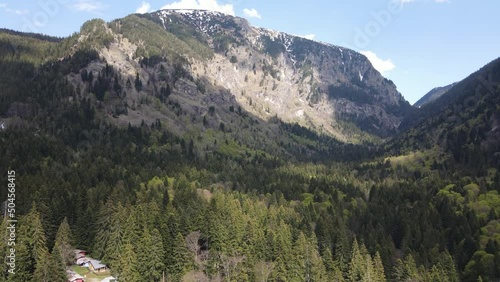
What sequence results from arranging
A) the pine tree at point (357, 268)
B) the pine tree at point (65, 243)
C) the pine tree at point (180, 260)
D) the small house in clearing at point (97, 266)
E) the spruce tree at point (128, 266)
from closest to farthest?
the spruce tree at point (128, 266)
the pine tree at point (65, 243)
the pine tree at point (180, 260)
the small house in clearing at point (97, 266)
the pine tree at point (357, 268)

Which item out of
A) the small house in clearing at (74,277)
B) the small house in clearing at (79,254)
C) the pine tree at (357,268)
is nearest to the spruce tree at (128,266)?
the small house in clearing at (74,277)

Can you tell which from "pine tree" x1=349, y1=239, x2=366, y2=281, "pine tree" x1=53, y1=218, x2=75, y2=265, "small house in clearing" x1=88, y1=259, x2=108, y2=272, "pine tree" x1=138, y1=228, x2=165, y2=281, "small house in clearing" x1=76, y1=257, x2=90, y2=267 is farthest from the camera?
"pine tree" x1=349, y1=239, x2=366, y2=281

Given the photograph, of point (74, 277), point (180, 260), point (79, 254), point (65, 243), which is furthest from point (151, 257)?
point (79, 254)

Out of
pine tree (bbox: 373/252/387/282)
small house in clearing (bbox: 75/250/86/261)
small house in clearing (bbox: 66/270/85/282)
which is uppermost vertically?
small house in clearing (bbox: 75/250/86/261)

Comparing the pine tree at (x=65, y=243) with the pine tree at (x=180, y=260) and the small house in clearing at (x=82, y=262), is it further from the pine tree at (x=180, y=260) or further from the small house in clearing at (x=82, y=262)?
the pine tree at (x=180, y=260)

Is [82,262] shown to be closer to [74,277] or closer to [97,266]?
[97,266]

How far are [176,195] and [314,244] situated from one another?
52414 millimetres

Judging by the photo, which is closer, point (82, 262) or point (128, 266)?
point (128, 266)

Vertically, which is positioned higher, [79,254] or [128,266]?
[79,254]

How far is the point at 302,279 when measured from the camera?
342ft

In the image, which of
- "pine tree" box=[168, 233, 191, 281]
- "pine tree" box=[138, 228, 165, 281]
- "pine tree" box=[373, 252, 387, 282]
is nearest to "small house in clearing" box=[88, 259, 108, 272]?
"pine tree" box=[138, 228, 165, 281]

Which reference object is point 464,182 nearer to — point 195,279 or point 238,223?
point 238,223

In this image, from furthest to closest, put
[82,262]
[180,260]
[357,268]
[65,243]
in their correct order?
1. [357,268]
2. [82,262]
3. [180,260]
4. [65,243]

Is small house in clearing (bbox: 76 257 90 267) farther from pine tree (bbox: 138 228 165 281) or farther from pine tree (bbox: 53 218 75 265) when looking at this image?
pine tree (bbox: 138 228 165 281)
